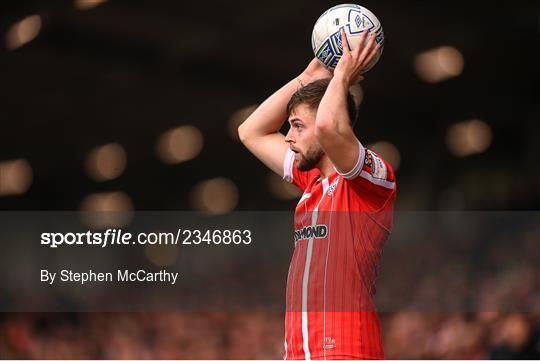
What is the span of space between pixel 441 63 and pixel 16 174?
4072 millimetres

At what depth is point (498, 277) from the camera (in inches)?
303

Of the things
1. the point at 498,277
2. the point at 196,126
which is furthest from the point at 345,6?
the point at 196,126

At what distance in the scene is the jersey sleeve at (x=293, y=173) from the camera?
4.39 m

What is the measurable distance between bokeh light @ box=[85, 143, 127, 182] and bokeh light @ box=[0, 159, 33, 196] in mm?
568

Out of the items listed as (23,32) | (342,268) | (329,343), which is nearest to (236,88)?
(23,32)

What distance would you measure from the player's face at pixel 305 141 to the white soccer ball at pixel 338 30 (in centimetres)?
28

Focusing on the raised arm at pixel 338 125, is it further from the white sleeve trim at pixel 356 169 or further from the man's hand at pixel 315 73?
the man's hand at pixel 315 73

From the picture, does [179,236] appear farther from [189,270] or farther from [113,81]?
[113,81]

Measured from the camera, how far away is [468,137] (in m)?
8.58

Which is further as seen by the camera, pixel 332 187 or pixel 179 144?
pixel 179 144

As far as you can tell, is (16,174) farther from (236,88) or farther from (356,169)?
(356,169)

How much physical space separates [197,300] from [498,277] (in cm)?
269

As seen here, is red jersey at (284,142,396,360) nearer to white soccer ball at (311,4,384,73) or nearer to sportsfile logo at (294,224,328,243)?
sportsfile logo at (294,224,328,243)

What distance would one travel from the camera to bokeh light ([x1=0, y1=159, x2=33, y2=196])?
30.5 ft
